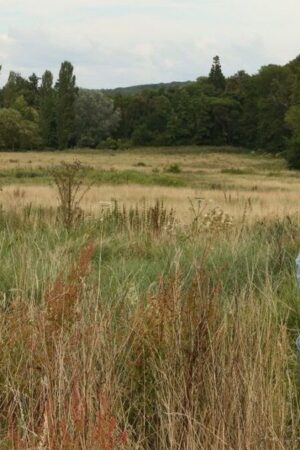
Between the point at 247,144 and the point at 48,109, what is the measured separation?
25686 mm

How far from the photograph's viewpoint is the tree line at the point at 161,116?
85938 mm

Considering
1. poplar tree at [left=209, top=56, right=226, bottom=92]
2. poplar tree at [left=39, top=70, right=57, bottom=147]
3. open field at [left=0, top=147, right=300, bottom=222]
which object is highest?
poplar tree at [left=209, top=56, right=226, bottom=92]

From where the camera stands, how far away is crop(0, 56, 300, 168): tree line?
85.9 m

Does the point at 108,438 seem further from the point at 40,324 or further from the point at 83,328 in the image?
the point at 40,324

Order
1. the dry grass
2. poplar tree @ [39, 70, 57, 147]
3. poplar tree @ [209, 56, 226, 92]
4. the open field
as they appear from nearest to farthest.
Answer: the dry grass
the open field
poplar tree @ [39, 70, 57, 147]
poplar tree @ [209, 56, 226, 92]

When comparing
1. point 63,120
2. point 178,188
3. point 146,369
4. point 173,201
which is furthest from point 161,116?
point 146,369

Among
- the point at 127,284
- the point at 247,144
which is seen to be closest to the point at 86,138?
the point at 247,144

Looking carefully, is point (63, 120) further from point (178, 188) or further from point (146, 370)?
point (146, 370)

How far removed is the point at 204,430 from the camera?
8.30 feet

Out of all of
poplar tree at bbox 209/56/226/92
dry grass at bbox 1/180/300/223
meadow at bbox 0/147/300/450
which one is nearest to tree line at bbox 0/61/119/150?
poplar tree at bbox 209/56/226/92

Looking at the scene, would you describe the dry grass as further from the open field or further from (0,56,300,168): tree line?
(0,56,300,168): tree line

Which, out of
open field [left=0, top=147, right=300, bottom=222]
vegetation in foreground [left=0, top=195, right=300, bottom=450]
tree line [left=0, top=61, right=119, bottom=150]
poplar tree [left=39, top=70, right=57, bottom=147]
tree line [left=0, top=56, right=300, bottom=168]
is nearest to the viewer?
vegetation in foreground [left=0, top=195, right=300, bottom=450]

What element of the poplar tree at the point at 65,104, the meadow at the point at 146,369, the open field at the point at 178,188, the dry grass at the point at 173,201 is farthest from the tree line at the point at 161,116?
the meadow at the point at 146,369

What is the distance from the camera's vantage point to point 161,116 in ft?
325
